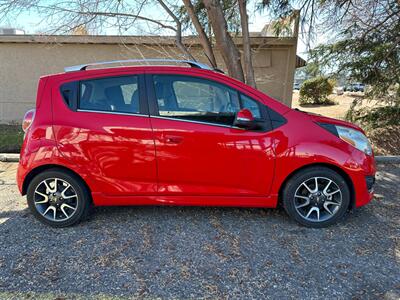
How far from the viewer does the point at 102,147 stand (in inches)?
128

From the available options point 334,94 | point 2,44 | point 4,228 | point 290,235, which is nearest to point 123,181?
point 4,228

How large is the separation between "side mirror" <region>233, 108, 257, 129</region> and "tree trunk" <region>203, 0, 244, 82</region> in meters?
2.69

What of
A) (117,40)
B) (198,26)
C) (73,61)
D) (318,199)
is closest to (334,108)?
(117,40)

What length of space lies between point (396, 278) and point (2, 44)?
33.6 feet

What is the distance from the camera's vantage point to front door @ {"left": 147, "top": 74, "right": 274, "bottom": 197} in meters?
3.22

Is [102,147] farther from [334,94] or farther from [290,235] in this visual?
[334,94]

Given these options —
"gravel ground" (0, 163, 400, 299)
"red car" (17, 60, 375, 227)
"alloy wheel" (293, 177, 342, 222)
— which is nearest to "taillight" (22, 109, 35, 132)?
"red car" (17, 60, 375, 227)

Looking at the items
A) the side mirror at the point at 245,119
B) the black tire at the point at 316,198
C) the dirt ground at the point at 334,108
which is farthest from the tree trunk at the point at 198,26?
the dirt ground at the point at 334,108

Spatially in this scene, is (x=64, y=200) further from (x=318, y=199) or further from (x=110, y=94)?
(x=318, y=199)

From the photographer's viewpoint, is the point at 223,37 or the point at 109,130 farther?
the point at 223,37

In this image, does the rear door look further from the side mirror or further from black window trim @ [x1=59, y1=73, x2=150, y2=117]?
the side mirror

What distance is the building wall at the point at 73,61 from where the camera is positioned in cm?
826

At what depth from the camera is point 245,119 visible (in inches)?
124

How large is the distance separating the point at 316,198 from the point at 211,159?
1.24 meters
